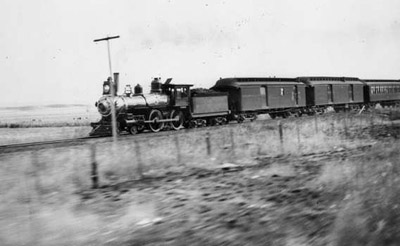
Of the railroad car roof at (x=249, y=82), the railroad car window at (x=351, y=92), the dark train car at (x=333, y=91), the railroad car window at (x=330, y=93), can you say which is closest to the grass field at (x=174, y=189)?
the railroad car roof at (x=249, y=82)

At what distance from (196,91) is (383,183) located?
15.4 m

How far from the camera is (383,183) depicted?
5.76 metres

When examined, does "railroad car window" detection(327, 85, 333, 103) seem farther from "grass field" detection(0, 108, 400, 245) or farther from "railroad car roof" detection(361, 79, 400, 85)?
"grass field" detection(0, 108, 400, 245)

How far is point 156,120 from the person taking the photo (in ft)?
59.7

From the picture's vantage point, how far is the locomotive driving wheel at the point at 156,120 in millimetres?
18184

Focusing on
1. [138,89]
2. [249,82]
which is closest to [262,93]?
[249,82]

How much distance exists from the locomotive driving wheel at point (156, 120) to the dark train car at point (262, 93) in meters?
5.10

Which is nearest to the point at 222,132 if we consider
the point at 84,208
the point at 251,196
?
the point at 251,196

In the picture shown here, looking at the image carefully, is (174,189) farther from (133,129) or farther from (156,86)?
(156,86)

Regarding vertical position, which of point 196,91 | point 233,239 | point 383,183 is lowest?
point 233,239

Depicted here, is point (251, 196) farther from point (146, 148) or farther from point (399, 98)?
point (399, 98)

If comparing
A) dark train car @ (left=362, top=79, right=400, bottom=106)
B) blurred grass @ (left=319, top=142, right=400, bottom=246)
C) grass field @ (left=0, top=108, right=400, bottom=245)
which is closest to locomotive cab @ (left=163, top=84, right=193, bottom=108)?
grass field @ (left=0, top=108, right=400, bottom=245)

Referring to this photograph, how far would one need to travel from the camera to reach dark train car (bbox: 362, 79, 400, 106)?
33406mm

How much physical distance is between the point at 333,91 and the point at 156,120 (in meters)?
16.3
